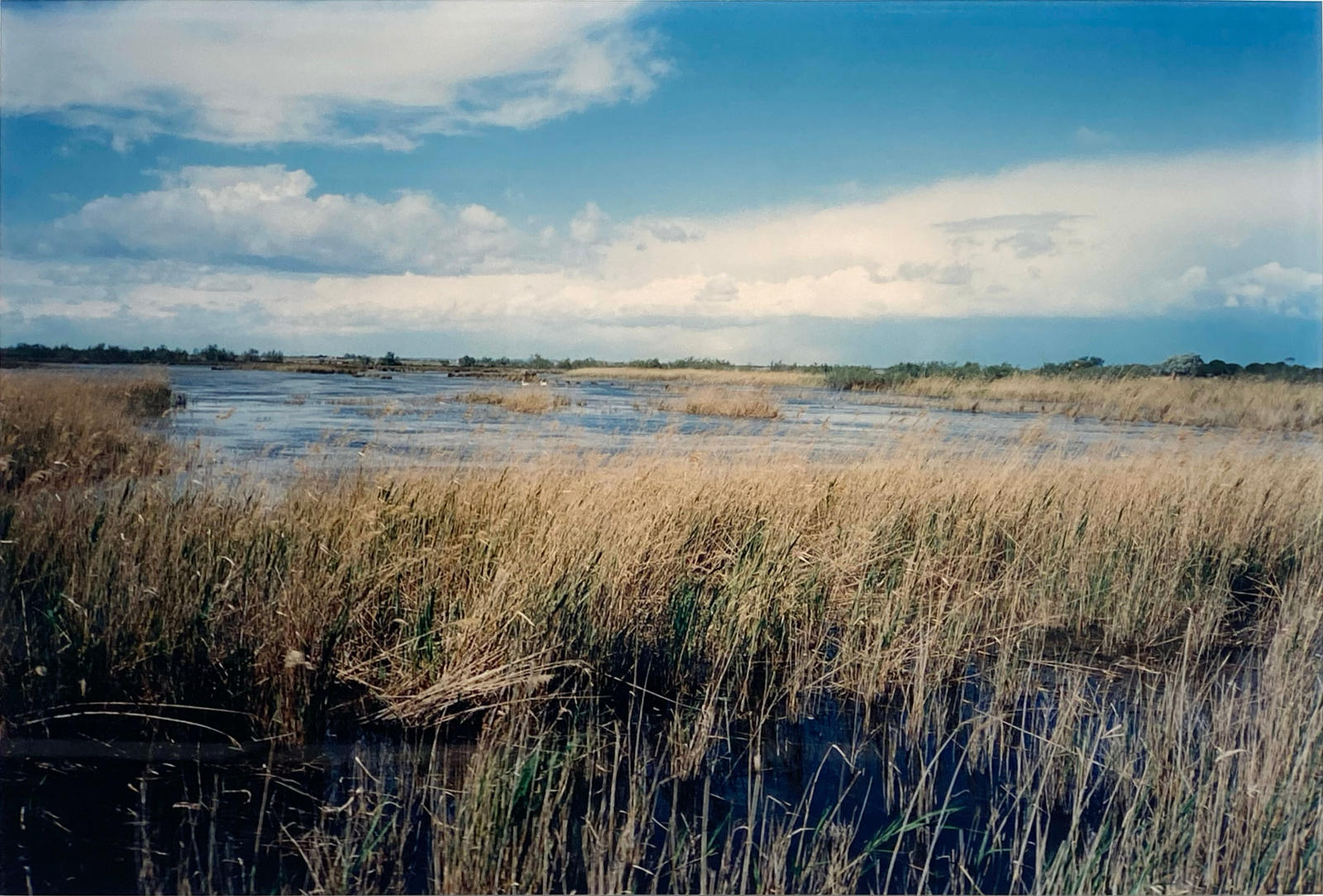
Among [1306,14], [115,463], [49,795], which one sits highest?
[1306,14]

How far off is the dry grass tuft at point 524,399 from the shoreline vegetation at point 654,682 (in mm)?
5284

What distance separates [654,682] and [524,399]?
8220 mm

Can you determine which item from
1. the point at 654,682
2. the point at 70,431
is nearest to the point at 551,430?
the point at 654,682

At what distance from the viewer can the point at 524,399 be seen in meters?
11.9

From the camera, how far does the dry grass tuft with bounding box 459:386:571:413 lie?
11.2m

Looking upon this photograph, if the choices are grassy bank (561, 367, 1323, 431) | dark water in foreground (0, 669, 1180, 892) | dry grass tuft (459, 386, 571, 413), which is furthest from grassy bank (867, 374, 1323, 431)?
dry grass tuft (459, 386, 571, 413)

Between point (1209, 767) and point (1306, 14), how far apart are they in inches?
154

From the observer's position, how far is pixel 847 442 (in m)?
7.82

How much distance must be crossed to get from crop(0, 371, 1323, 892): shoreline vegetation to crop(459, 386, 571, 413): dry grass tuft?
5.28 m

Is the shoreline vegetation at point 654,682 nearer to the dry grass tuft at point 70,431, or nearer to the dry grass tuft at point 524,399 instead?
the dry grass tuft at point 70,431

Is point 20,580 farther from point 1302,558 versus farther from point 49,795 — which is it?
point 1302,558

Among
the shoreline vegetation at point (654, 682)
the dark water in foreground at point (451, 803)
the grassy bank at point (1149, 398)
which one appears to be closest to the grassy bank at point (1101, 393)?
the grassy bank at point (1149, 398)

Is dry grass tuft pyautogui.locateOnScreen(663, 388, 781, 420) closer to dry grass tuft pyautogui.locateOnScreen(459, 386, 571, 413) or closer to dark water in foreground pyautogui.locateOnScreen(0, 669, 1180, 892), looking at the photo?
dry grass tuft pyautogui.locateOnScreen(459, 386, 571, 413)

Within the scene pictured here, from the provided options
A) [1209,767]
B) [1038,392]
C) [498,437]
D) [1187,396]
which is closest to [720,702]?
[1209,767]
